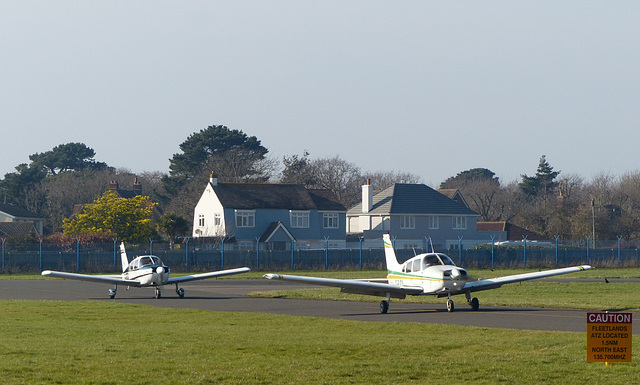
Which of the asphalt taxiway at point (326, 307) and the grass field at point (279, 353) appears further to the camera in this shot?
the asphalt taxiway at point (326, 307)

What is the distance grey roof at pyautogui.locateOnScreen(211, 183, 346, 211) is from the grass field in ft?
180

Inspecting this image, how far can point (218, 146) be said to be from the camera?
11138 cm

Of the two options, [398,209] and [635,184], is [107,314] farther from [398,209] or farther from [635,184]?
[635,184]

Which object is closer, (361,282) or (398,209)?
(361,282)

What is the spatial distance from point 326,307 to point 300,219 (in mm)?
53721

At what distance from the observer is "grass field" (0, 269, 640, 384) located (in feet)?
39.7

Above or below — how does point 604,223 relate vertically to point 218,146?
below

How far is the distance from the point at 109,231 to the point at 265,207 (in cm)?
1438

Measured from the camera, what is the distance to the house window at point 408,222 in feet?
283

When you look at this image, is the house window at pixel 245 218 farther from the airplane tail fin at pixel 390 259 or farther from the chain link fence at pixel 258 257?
the airplane tail fin at pixel 390 259

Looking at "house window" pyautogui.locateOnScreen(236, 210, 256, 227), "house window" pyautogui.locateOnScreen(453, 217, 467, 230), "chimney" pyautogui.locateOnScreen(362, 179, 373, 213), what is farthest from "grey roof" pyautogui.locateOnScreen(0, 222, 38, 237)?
"house window" pyautogui.locateOnScreen(453, 217, 467, 230)

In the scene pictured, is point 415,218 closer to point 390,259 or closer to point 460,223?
point 460,223

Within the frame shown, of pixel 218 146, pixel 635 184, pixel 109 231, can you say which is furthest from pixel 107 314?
pixel 635 184

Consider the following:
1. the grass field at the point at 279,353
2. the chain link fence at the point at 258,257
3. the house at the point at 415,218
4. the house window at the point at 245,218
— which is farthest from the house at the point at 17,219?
the grass field at the point at 279,353
